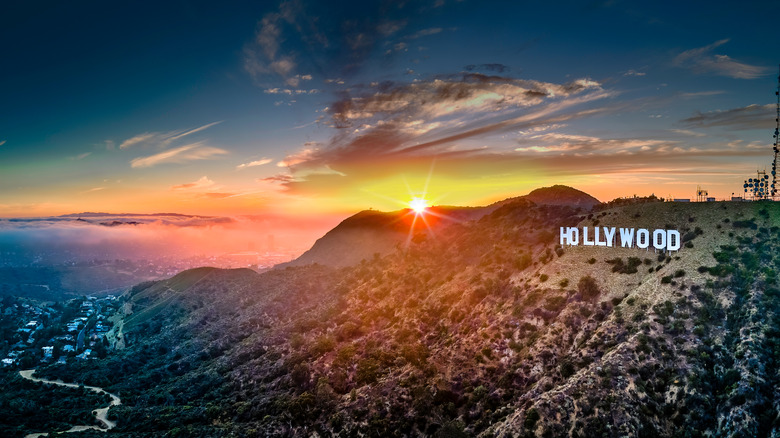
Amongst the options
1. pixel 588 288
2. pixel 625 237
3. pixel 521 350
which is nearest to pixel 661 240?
pixel 625 237

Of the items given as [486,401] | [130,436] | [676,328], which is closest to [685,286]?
[676,328]

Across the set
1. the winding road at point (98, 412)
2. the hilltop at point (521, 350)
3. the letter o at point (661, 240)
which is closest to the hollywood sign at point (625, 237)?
the letter o at point (661, 240)

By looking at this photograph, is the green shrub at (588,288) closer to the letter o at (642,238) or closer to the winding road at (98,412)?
the letter o at (642,238)

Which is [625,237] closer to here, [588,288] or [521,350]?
[588,288]

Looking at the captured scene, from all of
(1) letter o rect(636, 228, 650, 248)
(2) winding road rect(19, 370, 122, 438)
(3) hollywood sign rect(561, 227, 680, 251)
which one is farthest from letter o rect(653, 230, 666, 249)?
(2) winding road rect(19, 370, 122, 438)

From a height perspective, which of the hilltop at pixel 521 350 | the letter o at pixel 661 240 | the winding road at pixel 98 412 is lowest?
the winding road at pixel 98 412

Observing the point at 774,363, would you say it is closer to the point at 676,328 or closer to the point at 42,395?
the point at 676,328

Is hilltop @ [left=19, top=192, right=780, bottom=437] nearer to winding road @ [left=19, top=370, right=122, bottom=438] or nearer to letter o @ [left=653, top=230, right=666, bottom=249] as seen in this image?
letter o @ [left=653, top=230, right=666, bottom=249]
